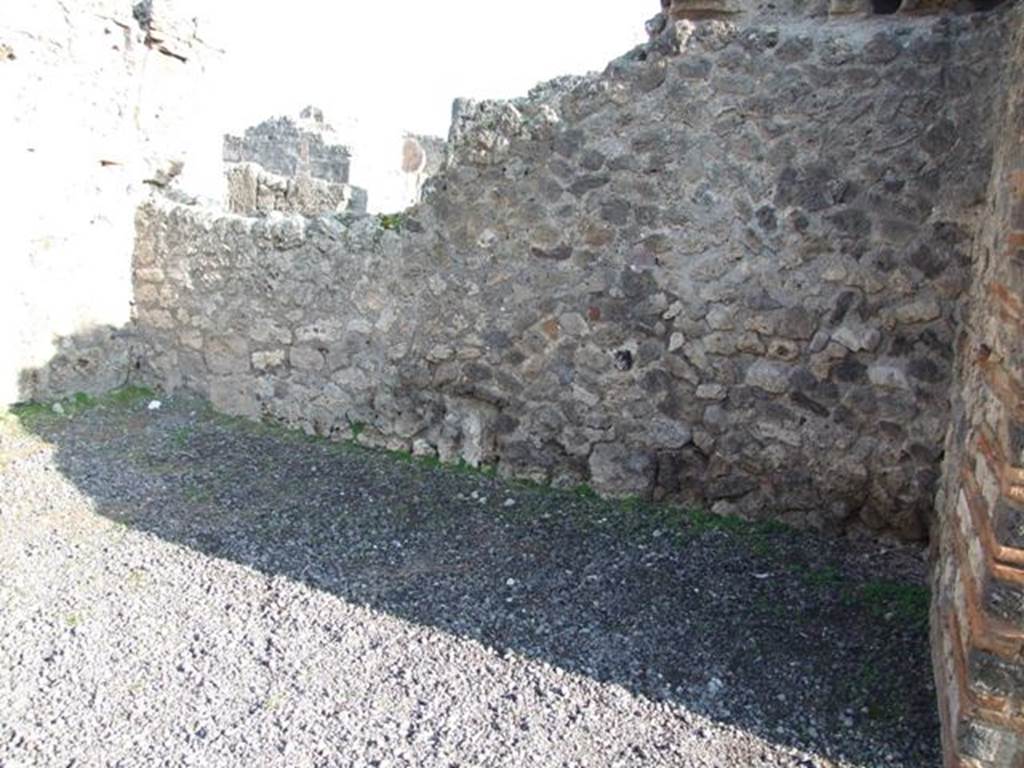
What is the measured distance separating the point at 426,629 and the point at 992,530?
1.80 m

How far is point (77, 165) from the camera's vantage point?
5.55 metres

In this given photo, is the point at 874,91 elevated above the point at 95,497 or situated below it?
above

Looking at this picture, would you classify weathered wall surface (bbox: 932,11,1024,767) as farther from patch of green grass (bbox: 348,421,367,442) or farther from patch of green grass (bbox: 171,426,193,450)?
patch of green grass (bbox: 171,426,193,450)

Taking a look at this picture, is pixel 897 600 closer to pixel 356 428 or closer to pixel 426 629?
pixel 426 629

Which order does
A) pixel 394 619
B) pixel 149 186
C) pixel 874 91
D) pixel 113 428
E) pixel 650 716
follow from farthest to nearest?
1. pixel 149 186
2. pixel 113 428
3. pixel 874 91
4. pixel 394 619
5. pixel 650 716

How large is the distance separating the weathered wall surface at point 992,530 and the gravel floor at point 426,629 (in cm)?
25

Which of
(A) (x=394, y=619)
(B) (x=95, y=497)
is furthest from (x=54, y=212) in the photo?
(A) (x=394, y=619)

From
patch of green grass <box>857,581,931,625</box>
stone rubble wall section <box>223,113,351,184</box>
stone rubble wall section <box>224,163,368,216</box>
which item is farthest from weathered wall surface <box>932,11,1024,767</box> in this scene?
stone rubble wall section <box>223,113,351,184</box>

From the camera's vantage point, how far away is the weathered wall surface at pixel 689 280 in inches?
150

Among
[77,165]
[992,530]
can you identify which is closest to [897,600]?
[992,530]

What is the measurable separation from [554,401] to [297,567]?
5.23 feet

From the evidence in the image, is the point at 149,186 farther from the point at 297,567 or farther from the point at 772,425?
the point at 772,425

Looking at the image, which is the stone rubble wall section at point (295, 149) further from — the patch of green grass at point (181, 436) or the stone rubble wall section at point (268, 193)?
the patch of green grass at point (181, 436)

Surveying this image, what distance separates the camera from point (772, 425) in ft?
13.5
